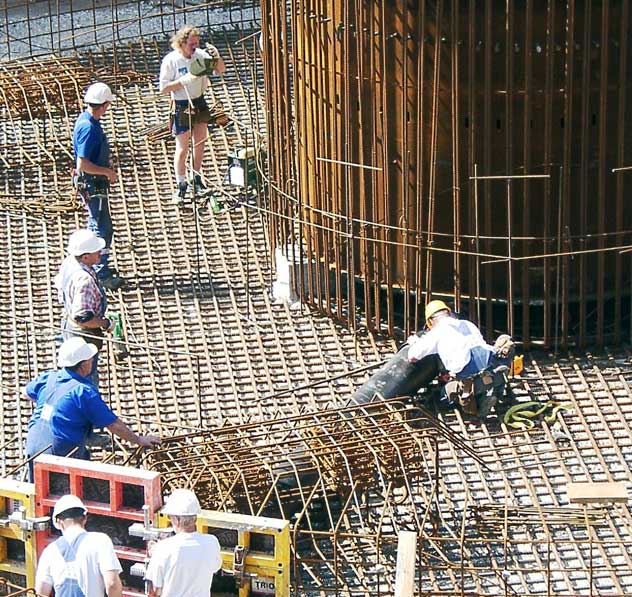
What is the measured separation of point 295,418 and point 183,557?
118 inches

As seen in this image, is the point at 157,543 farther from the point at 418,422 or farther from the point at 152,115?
the point at 152,115

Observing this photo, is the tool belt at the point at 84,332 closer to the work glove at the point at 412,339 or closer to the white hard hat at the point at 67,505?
the work glove at the point at 412,339

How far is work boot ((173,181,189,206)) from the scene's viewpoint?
19984 millimetres

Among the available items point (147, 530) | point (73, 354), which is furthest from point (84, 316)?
point (147, 530)

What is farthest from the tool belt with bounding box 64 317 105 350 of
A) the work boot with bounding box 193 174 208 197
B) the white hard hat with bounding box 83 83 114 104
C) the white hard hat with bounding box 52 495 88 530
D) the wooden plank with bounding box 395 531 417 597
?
the wooden plank with bounding box 395 531 417 597

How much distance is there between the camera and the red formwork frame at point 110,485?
13039 millimetres

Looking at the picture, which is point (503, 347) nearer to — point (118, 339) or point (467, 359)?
point (467, 359)

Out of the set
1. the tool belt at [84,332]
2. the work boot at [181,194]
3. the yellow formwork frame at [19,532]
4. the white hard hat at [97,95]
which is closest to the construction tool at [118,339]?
the tool belt at [84,332]

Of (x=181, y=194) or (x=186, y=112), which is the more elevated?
(x=186, y=112)

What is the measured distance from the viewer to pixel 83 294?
1605 cm

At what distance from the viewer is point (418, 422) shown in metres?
15.9

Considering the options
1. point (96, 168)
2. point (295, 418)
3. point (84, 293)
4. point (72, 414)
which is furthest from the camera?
point (96, 168)

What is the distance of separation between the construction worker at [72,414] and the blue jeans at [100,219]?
410cm

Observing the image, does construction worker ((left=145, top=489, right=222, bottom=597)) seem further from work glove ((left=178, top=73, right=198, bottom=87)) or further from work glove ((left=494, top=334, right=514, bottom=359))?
work glove ((left=178, top=73, right=198, bottom=87))
